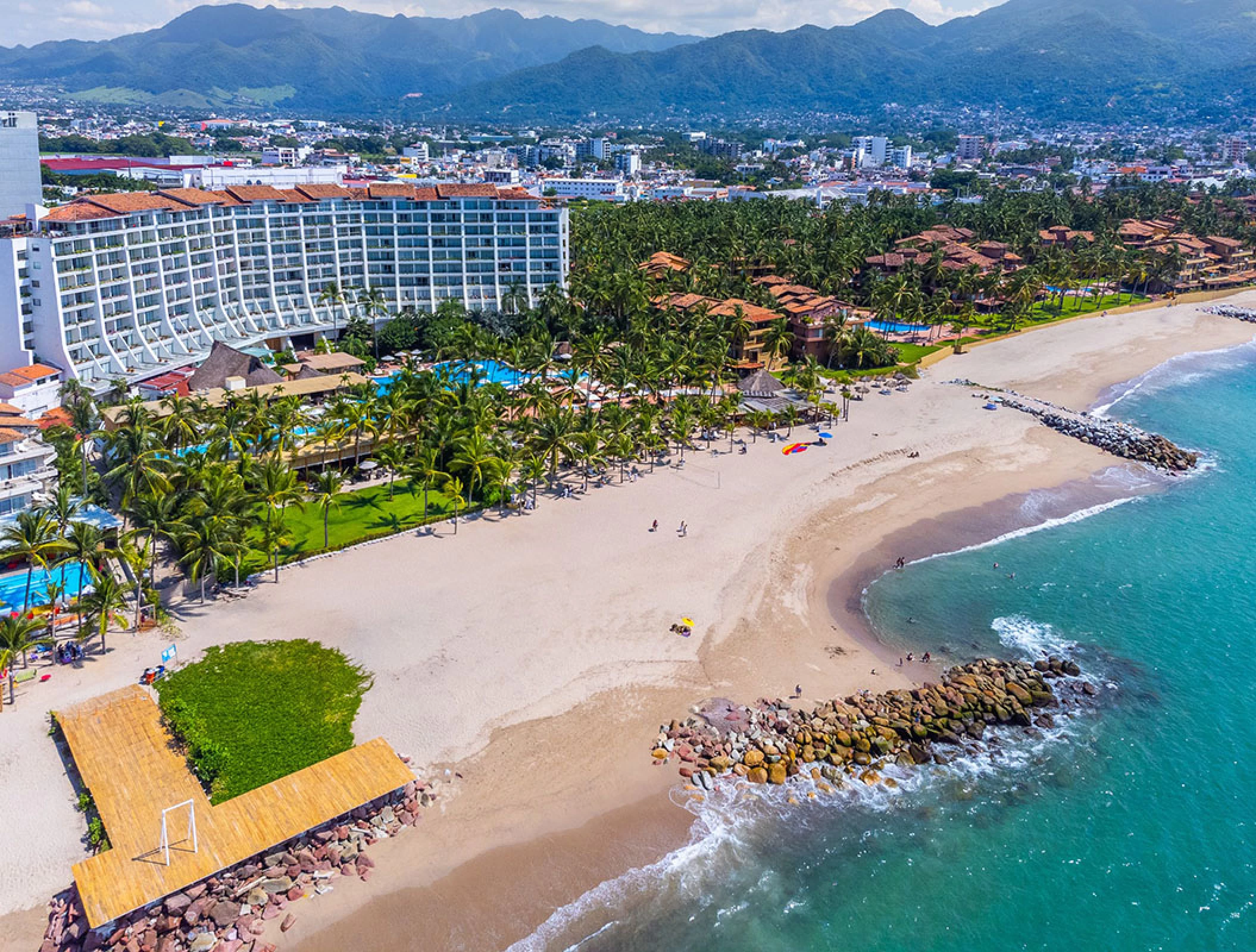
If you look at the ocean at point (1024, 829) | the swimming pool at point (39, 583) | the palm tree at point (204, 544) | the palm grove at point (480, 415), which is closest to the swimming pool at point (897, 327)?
the palm grove at point (480, 415)

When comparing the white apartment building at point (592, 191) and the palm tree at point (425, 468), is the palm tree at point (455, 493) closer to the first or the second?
the palm tree at point (425, 468)

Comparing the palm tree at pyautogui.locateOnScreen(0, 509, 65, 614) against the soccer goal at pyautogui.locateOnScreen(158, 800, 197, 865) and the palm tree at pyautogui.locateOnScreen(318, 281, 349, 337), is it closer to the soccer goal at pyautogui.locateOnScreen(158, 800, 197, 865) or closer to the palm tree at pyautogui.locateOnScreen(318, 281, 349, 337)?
the soccer goal at pyautogui.locateOnScreen(158, 800, 197, 865)

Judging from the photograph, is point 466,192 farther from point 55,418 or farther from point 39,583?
point 39,583

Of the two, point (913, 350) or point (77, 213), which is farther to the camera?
point (913, 350)

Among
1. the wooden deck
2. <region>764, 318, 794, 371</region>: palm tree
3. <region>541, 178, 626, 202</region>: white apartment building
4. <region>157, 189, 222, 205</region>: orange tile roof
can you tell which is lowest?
the wooden deck

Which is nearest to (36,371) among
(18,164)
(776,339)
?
(18,164)

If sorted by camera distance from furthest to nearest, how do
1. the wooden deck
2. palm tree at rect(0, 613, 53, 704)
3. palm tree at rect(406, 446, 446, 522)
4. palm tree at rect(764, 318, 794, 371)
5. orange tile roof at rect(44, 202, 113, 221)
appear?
palm tree at rect(764, 318, 794, 371) < orange tile roof at rect(44, 202, 113, 221) < palm tree at rect(406, 446, 446, 522) < palm tree at rect(0, 613, 53, 704) < the wooden deck

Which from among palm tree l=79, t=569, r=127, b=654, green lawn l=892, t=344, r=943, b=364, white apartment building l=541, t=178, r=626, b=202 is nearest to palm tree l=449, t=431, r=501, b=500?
palm tree l=79, t=569, r=127, b=654

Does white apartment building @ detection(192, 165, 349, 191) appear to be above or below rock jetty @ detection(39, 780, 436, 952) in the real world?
above
